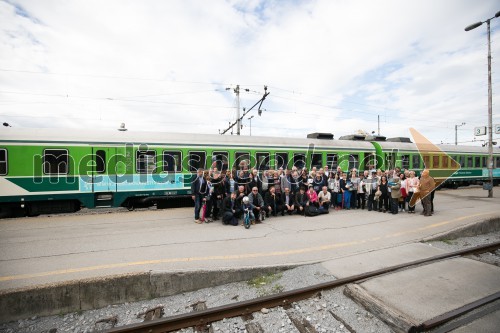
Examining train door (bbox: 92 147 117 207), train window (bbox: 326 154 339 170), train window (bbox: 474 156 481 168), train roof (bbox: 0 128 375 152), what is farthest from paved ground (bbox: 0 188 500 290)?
train window (bbox: 474 156 481 168)

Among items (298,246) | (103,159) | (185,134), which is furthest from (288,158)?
(103,159)

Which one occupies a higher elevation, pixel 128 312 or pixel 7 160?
pixel 7 160

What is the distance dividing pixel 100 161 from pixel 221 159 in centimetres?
469

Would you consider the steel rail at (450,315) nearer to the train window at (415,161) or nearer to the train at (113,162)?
the train at (113,162)

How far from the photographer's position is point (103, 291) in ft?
12.9

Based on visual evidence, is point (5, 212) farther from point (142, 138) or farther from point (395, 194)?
point (395, 194)

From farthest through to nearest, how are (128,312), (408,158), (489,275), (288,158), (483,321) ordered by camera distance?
(408,158) < (288,158) < (489,275) < (128,312) < (483,321)

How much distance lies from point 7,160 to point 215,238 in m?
7.76

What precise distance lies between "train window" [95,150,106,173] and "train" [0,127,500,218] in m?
0.02

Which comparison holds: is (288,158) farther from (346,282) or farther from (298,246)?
(346,282)

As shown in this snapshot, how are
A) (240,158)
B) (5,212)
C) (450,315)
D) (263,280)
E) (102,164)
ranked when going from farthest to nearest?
(240,158), (102,164), (5,212), (263,280), (450,315)

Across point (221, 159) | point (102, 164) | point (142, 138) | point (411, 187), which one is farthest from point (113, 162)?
point (411, 187)

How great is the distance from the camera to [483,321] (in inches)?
128

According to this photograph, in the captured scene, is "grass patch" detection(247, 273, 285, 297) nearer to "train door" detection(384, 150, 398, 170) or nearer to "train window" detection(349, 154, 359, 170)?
"train window" detection(349, 154, 359, 170)
